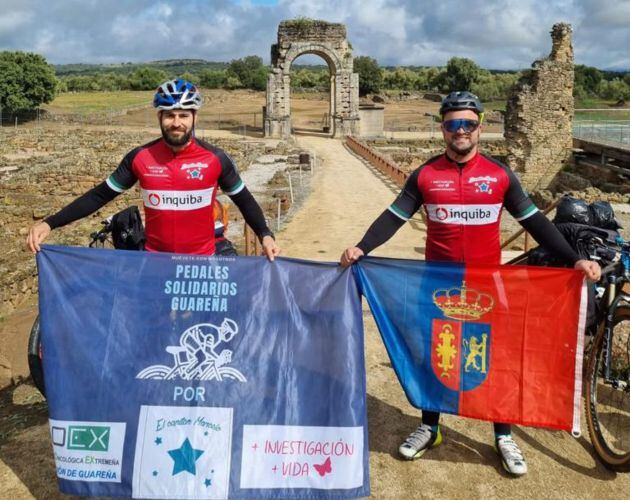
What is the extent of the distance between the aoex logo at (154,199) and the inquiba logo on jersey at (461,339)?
6.32 feet

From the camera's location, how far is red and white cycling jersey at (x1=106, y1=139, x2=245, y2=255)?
4.01m

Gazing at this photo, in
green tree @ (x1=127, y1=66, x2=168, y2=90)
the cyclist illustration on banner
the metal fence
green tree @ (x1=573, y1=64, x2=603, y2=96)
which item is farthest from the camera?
green tree @ (x1=127, y1=66, x2=168, y2=90)

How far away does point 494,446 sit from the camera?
14.0 feet

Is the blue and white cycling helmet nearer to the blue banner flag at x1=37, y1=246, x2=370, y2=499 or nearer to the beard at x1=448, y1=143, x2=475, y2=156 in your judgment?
the blue banner flag at x1=37, y1=246, x2=370, y2=499

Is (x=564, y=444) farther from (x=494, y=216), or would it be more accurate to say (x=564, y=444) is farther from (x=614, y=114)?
(x=614, y=114)

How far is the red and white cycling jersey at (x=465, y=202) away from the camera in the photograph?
391cm

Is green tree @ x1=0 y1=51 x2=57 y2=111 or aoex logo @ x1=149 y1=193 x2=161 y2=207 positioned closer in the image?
aoex logo @ x1=149 y1=193 x2=161 y2=207

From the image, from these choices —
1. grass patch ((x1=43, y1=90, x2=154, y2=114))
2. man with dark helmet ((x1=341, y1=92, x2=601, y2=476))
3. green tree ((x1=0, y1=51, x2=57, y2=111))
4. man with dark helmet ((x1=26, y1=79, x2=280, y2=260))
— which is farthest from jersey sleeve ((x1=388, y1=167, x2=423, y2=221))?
Answer: grass patch ((x1=43, y1=90, x2=154, y2=114))

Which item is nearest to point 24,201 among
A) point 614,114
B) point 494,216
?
point 494,216

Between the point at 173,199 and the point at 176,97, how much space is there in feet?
2.16

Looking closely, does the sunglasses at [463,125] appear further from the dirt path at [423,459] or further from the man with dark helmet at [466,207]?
the dirt path at [423,459]

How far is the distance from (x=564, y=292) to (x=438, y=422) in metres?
1.27

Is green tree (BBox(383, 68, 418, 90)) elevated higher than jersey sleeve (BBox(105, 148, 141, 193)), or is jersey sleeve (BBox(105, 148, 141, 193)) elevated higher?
green tree (BBox(383, 68, 418, 90))

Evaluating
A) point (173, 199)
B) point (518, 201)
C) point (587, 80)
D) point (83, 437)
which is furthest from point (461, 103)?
point (587, 80)
